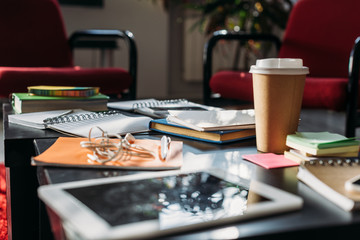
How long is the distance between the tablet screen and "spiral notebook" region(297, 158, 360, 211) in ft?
0.22

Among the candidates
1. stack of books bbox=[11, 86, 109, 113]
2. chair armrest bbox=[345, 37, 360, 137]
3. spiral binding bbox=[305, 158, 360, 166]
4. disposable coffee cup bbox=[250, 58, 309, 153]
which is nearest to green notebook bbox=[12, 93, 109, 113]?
stack of books bbox=[11, 86, 109, 113]

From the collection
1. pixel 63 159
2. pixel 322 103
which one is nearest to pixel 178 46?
pixel 322 103

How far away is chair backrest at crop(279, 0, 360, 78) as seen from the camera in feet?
7.00

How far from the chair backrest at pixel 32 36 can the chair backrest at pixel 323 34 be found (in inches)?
48.0

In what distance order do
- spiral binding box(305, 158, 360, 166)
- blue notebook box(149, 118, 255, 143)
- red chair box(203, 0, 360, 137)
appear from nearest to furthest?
1. spiral binding box(305, 158, 360, 166)
2. blue notebook box(149, 118, 255, 143)
3. red chair box(203, 0, 360, 137)

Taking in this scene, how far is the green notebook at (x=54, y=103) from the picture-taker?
1049mm

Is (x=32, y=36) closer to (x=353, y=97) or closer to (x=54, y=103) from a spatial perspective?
(x=54, y=103)

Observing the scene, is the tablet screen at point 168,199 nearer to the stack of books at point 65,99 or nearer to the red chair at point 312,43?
the stack of books at point 65,99

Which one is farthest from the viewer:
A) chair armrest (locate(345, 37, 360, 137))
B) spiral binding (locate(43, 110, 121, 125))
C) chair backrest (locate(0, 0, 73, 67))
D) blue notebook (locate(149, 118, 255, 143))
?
chair backrest (locate(0, 0, 73, 67))

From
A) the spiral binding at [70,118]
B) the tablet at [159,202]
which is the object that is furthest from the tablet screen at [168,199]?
the spiral binding at [70,118]

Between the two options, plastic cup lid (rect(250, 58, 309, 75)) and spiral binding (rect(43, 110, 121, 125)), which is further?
spiral binding (rect(43, 110, 121, 125))

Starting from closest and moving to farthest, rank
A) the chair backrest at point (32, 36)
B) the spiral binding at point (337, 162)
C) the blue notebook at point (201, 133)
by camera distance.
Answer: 1. the spiral binding at point (337, 162)
2. the blue notebook at point (201, 133)
3. the chair backrest at point (32, 36)

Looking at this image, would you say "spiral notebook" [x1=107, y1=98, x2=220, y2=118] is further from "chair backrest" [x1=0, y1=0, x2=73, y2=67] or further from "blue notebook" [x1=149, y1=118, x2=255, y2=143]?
"chair backrest" [x1=0, y1=0, x2=73, y2=67]

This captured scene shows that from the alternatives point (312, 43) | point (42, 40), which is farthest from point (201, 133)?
point (42, 40)
